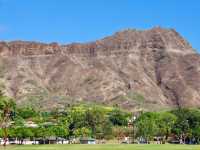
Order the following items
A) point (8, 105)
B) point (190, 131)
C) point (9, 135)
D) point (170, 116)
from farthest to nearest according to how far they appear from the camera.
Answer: point (170, 116)
point (190, 131)
point (9, 135)
point (8, 105)

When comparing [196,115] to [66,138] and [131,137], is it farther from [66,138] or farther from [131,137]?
[66,138]

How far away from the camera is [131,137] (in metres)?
166

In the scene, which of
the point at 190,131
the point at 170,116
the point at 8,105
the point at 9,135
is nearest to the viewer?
the point at 8,105

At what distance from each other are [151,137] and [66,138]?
25.6 meters

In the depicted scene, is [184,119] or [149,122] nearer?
[149,122]

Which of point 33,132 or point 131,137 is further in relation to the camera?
point 131,137

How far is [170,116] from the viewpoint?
197625 mm

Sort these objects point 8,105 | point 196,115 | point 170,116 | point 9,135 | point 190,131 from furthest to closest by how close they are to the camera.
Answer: point 170,116 < point 196,115 < point 190,131 < point 9,135 < point 8,105

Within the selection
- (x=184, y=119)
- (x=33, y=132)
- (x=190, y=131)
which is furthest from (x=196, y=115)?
(x=33, y=132)

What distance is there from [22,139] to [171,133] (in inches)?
1855

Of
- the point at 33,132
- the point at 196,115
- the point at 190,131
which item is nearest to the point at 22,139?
the point at 33,132

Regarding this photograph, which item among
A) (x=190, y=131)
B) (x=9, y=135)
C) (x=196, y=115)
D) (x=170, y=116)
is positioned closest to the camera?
(x=9, y=135)

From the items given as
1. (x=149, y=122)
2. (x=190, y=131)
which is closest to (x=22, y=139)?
(x=149, y=122)

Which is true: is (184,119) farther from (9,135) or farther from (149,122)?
(9,135)
